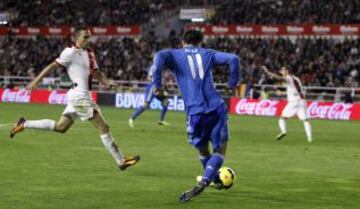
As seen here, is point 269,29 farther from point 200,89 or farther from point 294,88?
point 200,89

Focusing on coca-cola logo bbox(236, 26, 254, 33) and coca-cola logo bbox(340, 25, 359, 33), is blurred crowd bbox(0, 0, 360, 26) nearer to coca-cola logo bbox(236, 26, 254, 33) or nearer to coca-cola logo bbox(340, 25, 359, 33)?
coca-cola logo bbox(236, 26, 254, 33)

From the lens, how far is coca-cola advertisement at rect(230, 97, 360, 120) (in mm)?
34656

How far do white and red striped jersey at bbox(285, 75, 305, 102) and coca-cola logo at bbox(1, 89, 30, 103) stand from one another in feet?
81.8

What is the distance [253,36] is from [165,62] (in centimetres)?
3774

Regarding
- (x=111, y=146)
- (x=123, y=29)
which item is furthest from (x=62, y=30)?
(x=111, y=146)

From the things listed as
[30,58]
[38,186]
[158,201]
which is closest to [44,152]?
[38,186]

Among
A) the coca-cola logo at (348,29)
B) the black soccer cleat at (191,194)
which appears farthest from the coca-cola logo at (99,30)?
the black soccer cleat at (191,194)

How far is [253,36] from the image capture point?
156 feet

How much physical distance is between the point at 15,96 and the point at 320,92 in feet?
59.2

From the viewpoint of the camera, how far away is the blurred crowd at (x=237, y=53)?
40031 mm

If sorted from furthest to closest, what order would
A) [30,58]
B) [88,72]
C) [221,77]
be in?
[30,58], [221,77], [88,72]

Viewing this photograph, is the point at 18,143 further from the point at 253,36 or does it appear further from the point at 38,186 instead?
the point at 253,36

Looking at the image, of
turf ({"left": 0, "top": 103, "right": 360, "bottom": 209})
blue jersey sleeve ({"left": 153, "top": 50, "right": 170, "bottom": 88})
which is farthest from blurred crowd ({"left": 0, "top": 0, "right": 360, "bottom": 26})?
blue jersey sleeve ({"left": 153, "top": 50, "right": 170, "bottom": 88})

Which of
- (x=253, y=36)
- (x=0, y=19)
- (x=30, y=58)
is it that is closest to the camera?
(x=253, y=36)
